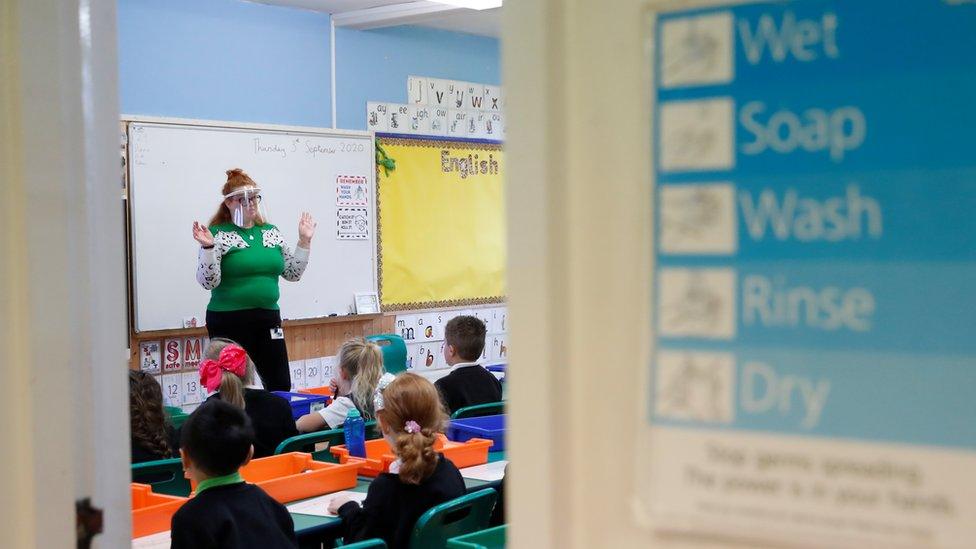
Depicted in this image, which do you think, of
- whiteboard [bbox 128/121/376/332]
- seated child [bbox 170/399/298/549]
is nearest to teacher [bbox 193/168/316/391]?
whiteboard [bbox 128/121/376/332]

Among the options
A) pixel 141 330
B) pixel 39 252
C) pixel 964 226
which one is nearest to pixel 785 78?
pixel 964 226

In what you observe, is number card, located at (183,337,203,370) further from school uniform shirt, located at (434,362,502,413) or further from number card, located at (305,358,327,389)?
school uniform shirt, located at (434,362,502,413)

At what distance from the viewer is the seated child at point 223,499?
118 inches

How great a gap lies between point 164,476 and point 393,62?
16.5 feet

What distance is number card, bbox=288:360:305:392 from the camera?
7.98 meters

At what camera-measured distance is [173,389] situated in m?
7.28

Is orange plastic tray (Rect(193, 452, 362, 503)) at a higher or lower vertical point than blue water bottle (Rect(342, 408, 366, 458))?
lower

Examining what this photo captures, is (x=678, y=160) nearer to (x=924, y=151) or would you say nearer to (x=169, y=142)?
(x=924, y=151)

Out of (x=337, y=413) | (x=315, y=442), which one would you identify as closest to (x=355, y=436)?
(x=315, y=442)

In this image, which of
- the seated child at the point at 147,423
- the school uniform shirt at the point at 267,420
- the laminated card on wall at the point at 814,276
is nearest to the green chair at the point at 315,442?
the school uniform shirt at the point at 267,420

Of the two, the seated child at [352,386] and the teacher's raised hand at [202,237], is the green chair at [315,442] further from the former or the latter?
the teacher's raised hand at [202,237]

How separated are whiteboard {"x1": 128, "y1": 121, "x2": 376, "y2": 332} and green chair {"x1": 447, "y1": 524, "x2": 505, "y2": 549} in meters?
4.33

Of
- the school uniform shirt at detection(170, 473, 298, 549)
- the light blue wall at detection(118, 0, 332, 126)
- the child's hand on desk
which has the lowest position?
the child's hand on desk

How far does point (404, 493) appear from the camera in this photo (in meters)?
3.58
